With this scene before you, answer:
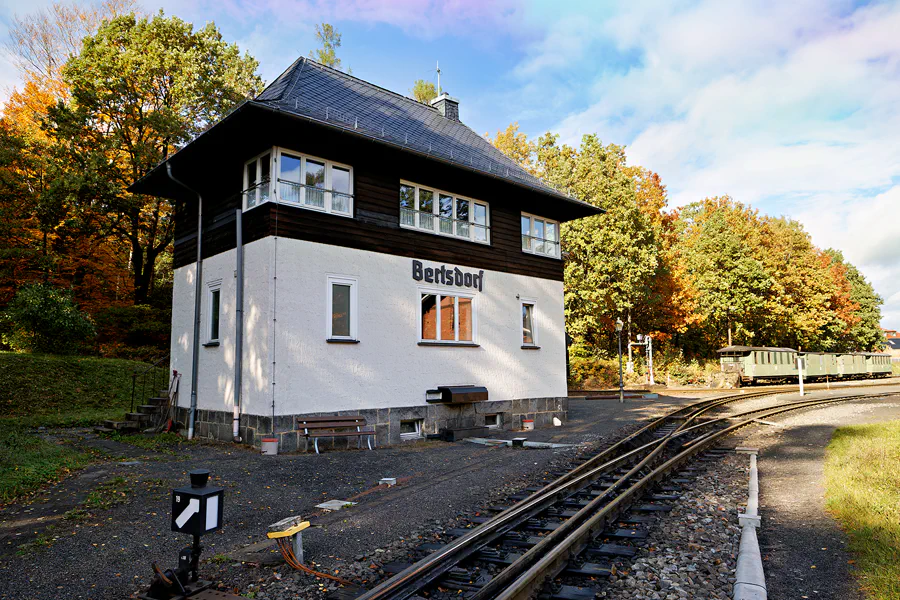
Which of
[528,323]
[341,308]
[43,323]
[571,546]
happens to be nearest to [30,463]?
[341,308]

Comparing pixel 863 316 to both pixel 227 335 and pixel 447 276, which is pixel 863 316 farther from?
pixel 227 335

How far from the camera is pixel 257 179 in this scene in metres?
13.5

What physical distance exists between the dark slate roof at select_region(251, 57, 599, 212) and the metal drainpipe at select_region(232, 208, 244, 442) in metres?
3.13

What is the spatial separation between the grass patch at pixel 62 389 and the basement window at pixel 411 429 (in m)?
8.88

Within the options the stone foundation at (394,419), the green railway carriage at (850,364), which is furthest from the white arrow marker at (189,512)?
the green railway carriage at (850,364)

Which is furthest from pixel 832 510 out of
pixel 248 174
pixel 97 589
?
pixel 248 174

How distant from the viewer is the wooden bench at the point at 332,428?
12453 mm

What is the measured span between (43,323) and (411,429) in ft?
50.1

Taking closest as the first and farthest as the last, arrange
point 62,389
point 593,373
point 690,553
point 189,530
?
point 189,530, point 690,553, point 62,389, point 593,373

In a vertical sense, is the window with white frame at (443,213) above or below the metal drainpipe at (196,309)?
above

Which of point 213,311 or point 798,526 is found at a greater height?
point 213,311

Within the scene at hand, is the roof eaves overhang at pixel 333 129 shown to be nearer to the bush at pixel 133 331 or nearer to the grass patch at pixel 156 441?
the grass patch at pixel 156 441

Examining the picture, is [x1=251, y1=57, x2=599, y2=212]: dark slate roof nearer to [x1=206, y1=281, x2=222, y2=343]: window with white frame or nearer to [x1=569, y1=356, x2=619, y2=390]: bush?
[x1=206, y1=281, x2=222, y2=343]: window with white frame

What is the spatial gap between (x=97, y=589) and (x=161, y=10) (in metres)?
30.6
